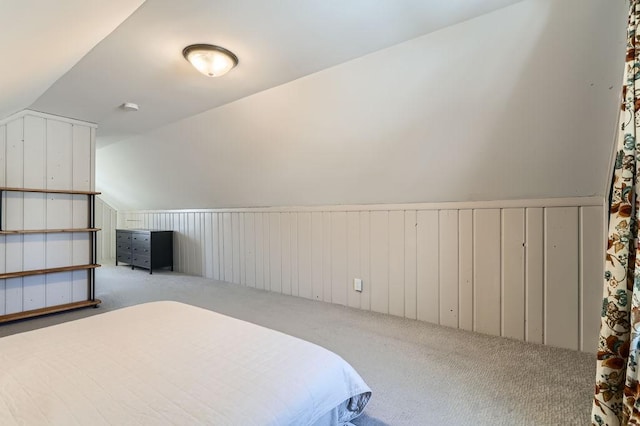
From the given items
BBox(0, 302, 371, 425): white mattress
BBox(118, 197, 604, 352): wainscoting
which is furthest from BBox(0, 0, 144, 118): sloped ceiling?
BBox(118, 197, 604, 352): wainscoting

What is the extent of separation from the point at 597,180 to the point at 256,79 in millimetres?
2647

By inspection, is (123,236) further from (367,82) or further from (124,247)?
(367,82)

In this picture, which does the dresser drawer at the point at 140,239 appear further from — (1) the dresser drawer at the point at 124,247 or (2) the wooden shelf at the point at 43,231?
(2) the wooden shelf at the point at 43,231

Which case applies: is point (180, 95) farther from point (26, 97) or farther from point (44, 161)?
point (44, 161)

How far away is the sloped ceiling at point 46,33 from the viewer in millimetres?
1122

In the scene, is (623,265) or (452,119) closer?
(623,265)

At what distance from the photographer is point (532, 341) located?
8.00ft

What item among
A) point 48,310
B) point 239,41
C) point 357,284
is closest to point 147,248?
point 48,310

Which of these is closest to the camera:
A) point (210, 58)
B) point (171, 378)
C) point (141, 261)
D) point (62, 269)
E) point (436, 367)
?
point (171, 378)

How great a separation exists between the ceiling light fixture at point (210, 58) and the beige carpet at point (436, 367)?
220 cm

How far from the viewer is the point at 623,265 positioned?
3.65ft

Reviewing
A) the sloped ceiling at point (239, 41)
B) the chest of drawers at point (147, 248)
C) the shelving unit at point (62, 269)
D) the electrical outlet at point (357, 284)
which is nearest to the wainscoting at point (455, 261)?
the electrical outlet at point (357, 284)

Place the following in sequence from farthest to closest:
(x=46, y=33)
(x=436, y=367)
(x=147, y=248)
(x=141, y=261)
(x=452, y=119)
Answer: (x=141, y=261) → (x=147, y=248) → (x=452, y=119) → (x=436, y=367) → (x=46, y=33)

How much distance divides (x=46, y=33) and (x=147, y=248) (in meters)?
4.63
